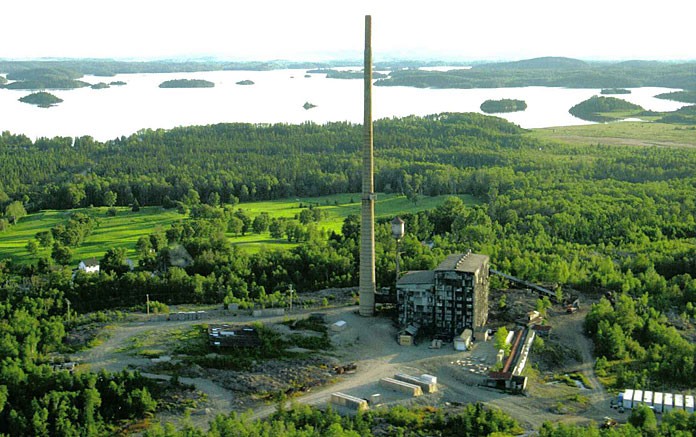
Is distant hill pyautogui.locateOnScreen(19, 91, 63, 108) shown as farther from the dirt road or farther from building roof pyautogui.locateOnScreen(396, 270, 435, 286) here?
building roof pyautogui.locateOnScreen(396, 270, 435, 286)

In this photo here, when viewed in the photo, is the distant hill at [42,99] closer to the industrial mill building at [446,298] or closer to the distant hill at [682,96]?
the distant hill at [682,96]

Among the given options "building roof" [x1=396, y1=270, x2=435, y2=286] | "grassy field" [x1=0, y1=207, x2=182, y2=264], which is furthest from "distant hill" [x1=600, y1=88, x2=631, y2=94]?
"building roof" [x1=396, y1=270, x2=435, y2=286]

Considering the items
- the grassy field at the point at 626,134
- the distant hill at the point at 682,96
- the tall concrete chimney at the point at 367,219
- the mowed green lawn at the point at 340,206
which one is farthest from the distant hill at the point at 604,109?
the tall concrete chimney at the point at 367,219

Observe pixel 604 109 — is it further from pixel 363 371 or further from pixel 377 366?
pixel 363 371

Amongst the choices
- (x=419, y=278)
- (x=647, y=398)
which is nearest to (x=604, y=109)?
(x=419, y=278)

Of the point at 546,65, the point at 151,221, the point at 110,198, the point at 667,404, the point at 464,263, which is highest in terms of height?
the point at 546,65
